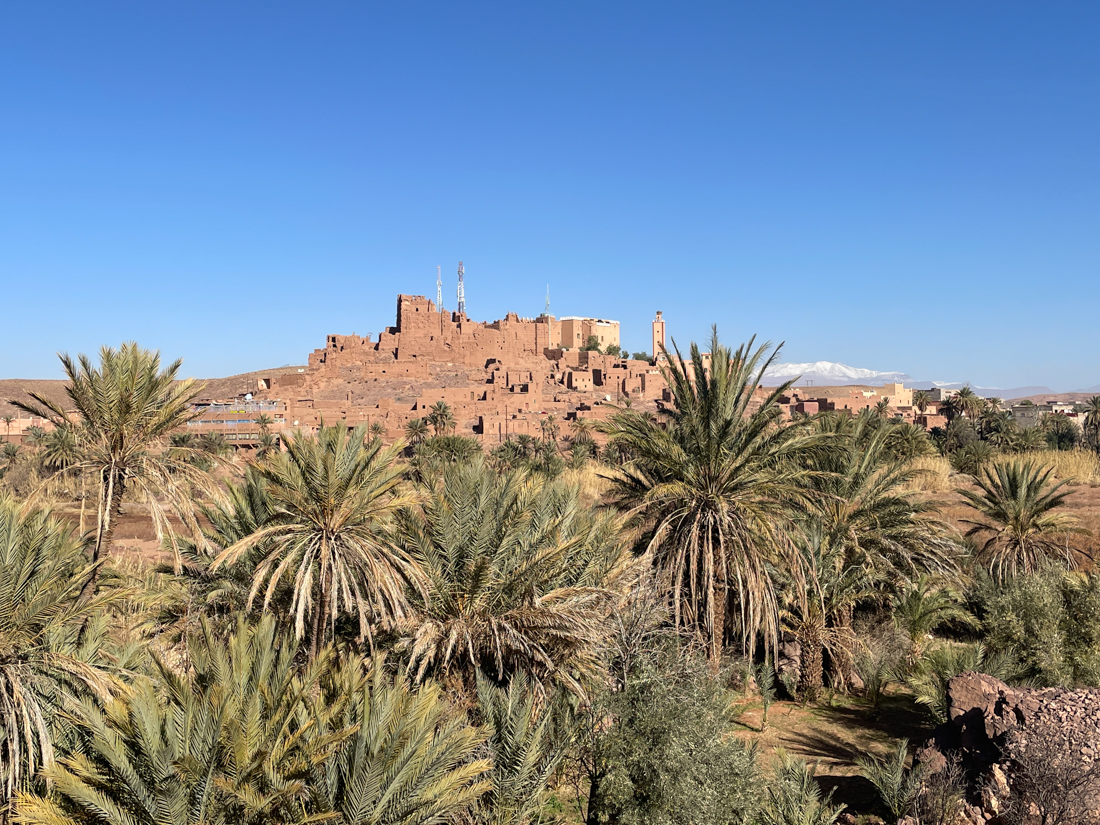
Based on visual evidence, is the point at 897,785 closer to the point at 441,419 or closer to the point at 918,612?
the point at 918,612

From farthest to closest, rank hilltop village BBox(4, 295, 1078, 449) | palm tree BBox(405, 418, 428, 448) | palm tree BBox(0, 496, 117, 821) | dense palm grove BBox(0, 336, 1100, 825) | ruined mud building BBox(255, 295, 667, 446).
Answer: ruined mud building BBox(255, 295, 667, 446), hilltop village BBox(4, 295, 1078, 449), palm tree BBox(405, 418, 428, 448), palm tree BBox(0, 496, 117, 821), dense palm grove BBox(0, 336, 1100, 825)

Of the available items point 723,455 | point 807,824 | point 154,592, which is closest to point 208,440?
point 154,592

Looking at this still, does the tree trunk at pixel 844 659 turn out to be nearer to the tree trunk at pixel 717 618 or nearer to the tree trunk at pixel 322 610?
the tree trunk at pixel 717 618

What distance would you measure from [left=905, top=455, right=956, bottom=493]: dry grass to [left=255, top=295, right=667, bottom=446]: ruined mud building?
29.5 m

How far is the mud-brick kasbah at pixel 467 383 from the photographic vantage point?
2085 inches

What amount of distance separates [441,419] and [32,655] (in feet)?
147

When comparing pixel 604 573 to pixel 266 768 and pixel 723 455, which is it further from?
pixel 266 768

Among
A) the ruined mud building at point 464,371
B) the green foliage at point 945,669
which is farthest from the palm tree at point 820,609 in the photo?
the ruined mud building at point 464,371

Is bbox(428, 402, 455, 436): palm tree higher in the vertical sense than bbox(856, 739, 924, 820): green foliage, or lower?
higher

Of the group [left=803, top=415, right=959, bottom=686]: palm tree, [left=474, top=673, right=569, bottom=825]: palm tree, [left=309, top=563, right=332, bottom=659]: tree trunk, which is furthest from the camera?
[left=803, top=415, right=959, bottom=686]: palm tree

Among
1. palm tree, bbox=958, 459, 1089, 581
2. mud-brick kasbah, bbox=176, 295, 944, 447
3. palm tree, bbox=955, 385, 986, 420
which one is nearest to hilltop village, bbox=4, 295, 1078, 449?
mud-brick kasbah, bbox=176, 295, 944, 447

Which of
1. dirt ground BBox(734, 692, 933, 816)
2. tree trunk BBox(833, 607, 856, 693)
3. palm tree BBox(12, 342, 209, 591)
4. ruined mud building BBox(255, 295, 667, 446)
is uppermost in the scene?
ruined mud building BBox(255, 295, 667, 446)

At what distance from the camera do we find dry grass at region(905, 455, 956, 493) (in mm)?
23547

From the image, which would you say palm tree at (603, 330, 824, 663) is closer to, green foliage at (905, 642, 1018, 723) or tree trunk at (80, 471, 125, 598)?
green foliage at (905, 642, 1018, 723)
